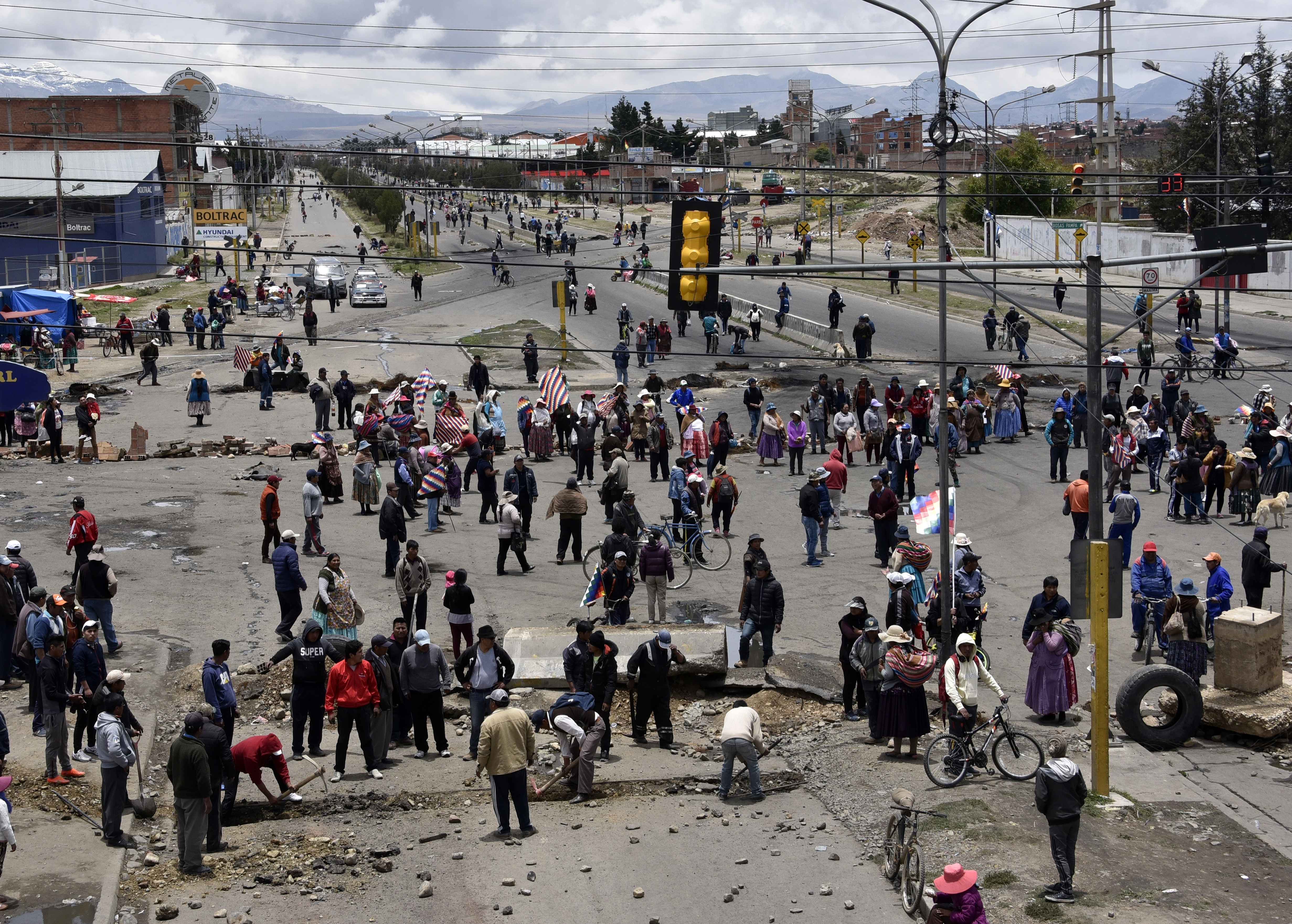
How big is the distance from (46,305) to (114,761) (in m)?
39.4

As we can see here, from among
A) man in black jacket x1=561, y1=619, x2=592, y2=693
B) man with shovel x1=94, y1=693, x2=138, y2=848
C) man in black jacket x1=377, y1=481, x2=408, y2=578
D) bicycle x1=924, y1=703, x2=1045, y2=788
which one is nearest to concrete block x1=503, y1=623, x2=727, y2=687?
man in black jacket x1=561, y1=619, x2=592, y2=693

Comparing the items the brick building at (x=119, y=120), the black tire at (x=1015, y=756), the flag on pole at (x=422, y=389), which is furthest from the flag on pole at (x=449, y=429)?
the brick building at (x=119, y=120)

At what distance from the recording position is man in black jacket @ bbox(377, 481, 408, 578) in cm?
1823

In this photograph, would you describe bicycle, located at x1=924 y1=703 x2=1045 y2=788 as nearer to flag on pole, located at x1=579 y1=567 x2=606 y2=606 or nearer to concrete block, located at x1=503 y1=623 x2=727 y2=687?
concrete block, located at x1=503 y1=623 x2=727 y2=687

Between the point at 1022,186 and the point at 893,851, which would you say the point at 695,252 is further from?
the point at 1022,186

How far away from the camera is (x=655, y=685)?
13102 mm

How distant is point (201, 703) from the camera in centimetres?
1424

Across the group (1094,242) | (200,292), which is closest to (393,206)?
(200,292)

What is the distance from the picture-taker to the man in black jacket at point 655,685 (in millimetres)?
12992

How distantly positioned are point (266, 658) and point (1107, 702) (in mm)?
9710

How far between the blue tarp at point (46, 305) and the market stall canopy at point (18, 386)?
31.4 meters

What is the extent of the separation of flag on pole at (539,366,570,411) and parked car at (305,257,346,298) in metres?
34.5

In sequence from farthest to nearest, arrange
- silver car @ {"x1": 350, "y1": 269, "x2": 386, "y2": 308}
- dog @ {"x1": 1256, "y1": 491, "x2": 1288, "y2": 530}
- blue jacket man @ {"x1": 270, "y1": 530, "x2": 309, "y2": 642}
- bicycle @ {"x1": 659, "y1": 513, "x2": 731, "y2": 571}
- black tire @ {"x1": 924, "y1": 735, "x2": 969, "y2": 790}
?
silver car @ {"x1": 350, "y1": 269, "x2": 386, "y2": 308}
dog @ {"x1": 1256, "y1": 491, "x2": 1288, "y2": 530}
bicycle @ {"x1": 659, "y1": 513, "x2": 731, "y2": 571}
blue jacket man @ {"x1": 270, "y1": 530, "x2": 309, "y2": 642}
black tire @ {"x1": 924, "y1": 735, "x2": 969, "y2": 790}

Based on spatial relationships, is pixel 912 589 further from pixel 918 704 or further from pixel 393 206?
pixel 393 206
